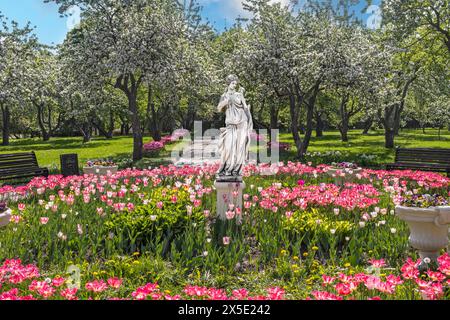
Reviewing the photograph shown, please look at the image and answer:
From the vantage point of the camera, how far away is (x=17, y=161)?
12.9m

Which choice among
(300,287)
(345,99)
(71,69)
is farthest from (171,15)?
(300,287)

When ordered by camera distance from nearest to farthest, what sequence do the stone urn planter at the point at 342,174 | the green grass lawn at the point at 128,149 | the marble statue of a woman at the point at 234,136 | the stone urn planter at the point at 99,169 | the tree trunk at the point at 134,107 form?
the marble statue of a woman at the point at 234,136, the stone urn planter at the point at 342,174, the stone urn planter at the point at 99,169, the tree trunk at the point at 134,107, the green grass lawn at the point at 128,149

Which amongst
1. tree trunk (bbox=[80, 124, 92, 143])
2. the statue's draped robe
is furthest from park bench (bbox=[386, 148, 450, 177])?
tree trunk (bbox=[80, 124, 92, 143])

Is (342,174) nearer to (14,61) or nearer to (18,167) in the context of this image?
(18,167)

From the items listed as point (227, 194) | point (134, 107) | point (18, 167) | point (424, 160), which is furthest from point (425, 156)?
point (18, 167)

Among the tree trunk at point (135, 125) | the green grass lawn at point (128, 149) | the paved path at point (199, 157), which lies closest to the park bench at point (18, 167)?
the green grass lawn at point (128, 149)

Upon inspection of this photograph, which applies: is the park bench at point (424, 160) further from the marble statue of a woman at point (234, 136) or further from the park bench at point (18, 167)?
the park bench at point (18, 167)

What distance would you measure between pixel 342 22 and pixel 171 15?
8.37 meters

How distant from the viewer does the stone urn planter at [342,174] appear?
37.0ft

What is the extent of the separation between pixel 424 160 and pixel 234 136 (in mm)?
8627

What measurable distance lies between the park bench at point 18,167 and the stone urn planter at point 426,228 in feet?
36.3

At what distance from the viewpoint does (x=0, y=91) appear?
2256 centimetres

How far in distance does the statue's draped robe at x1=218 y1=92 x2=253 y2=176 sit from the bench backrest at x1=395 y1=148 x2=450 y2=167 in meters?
8.29
